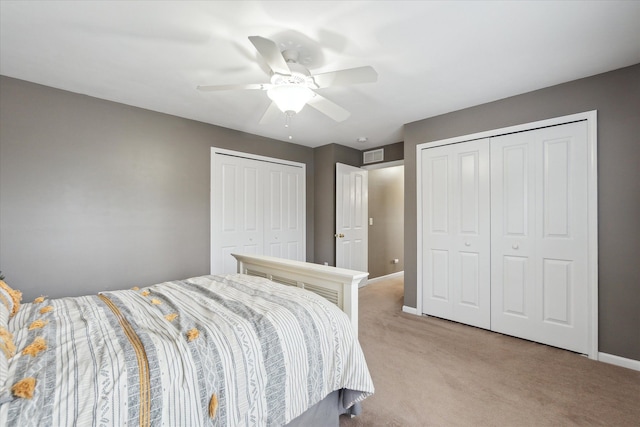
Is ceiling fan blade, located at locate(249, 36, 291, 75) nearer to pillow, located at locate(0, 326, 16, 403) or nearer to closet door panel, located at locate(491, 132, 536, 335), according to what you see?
pillow, located at locate(0, 326, 16, 403)

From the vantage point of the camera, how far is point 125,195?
121 inches

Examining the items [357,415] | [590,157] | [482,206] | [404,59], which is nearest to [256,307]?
[357,415]

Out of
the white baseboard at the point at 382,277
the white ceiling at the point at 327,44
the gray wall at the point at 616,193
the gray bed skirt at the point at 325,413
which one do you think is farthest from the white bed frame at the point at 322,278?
the white baseboard at the point at 382,277

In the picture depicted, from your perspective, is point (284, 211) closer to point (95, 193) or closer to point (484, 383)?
point (95, 193)

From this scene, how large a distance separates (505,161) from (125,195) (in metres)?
3.95

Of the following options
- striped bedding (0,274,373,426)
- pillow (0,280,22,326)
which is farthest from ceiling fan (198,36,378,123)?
pillow (0,280,22,326)

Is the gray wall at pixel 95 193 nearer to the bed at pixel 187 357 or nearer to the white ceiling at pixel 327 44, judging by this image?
the white ceiling at pixel 327 44

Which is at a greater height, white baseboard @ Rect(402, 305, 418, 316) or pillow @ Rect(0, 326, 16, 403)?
pillow @ Rect(0, 326, 16, 403)

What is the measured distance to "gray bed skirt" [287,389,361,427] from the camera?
145cm

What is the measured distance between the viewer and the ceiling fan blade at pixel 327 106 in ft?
6.99

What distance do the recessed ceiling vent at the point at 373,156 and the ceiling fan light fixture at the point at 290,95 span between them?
9.83 feet

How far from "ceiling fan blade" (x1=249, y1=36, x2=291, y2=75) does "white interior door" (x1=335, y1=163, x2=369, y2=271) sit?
2.93 m

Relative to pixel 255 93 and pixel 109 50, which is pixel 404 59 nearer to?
pixel 255 93

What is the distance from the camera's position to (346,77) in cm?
179
